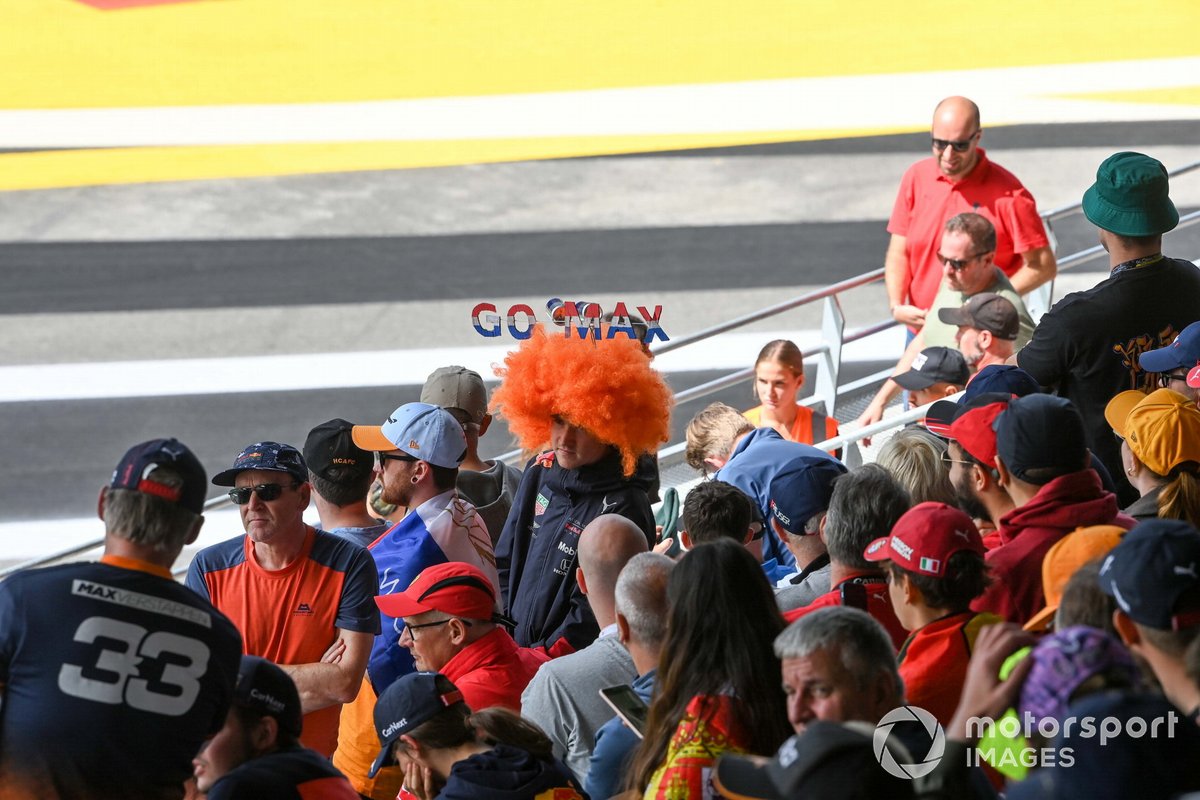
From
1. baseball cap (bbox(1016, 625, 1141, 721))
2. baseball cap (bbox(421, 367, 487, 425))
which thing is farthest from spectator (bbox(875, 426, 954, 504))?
baseball cap (bbox(1016, 625, 1141, 721))

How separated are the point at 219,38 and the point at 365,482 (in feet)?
50.3

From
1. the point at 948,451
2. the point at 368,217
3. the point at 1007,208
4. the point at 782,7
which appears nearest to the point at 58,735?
the point at 948,451

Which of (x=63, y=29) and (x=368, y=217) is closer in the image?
(x=368, y=217)

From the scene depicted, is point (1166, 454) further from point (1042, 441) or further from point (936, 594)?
point (936, 594)

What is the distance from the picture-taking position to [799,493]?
19.9 feet

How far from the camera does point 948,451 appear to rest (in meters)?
6.11

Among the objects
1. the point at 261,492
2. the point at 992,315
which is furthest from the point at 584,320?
the point at 261,492

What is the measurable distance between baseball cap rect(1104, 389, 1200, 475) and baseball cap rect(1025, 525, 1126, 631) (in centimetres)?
77

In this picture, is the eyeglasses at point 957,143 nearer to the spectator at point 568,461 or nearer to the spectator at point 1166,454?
the spectator at point 568,461

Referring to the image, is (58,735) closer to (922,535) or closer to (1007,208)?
(922,535)

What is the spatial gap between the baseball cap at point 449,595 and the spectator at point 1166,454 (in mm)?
2377

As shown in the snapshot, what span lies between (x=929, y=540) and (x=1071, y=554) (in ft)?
1.53

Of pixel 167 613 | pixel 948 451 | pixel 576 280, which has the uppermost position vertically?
pixel 576 280

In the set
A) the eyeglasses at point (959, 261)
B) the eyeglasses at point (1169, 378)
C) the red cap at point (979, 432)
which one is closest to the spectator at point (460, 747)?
the red cap at point (979, 432)
